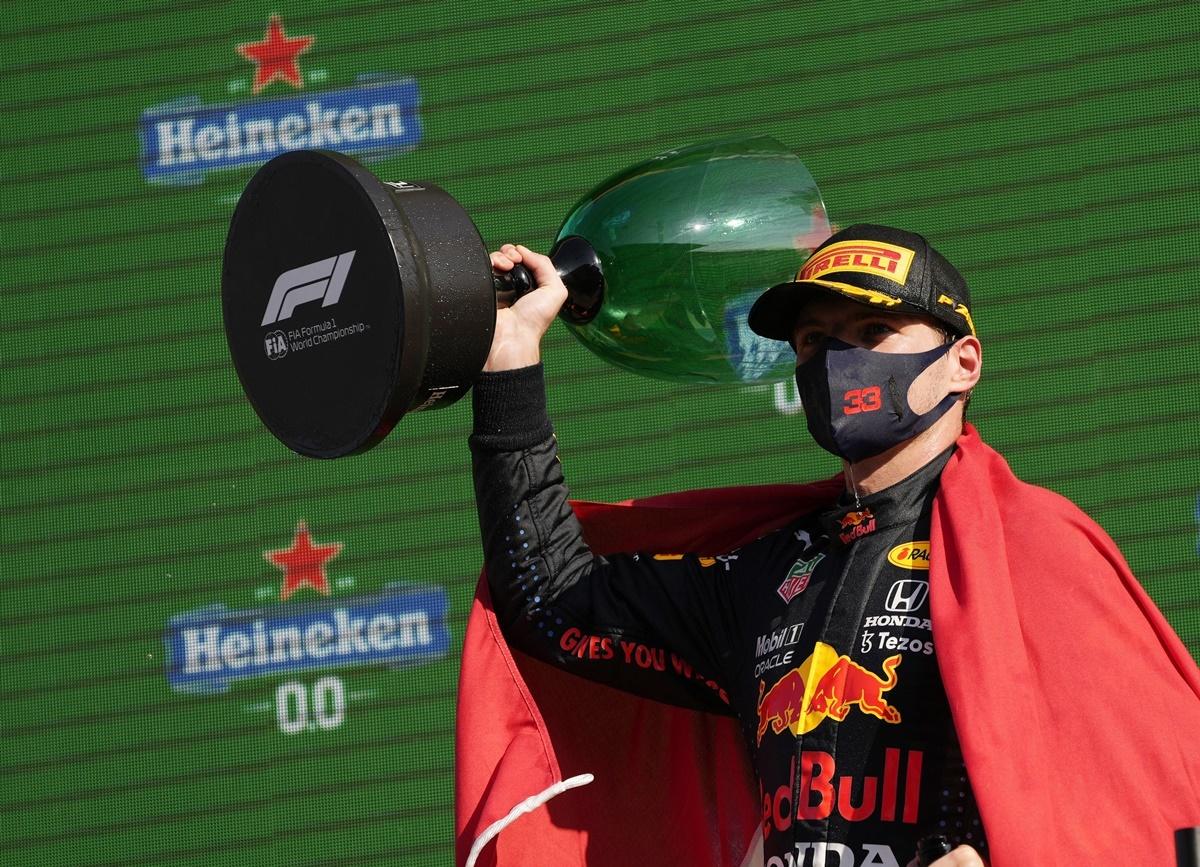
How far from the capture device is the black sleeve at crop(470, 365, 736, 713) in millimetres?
2816

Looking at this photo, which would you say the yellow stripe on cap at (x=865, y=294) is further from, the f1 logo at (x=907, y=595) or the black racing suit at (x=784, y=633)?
the f1 logo at (x=907, y=595)

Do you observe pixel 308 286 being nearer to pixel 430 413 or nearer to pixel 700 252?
pixel 700 252

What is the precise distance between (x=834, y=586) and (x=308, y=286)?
3.27 feet

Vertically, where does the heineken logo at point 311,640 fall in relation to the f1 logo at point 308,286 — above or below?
below

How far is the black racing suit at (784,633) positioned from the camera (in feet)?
7.99

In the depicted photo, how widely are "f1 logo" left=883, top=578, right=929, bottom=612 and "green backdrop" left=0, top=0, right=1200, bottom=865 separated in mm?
2020

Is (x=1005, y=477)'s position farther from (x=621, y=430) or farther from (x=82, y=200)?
(x=82, y=200)

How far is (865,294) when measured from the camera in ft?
8.52

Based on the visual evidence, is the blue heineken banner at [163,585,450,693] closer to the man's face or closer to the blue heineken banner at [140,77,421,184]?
the blue heineken banner at [140,77,421,184]

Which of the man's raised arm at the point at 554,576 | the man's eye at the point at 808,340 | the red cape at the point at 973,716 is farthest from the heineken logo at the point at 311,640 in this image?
the man's eye at the point at 808,340

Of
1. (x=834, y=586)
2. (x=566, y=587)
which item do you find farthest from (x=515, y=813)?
(x=834, y=586)

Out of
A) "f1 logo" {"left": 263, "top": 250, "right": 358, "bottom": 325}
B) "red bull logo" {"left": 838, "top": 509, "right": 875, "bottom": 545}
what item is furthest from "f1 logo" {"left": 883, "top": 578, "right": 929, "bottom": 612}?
"f1 logo" {"left": 263, "top": 250, "right": 358, "bottom": 325}

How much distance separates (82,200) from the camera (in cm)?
533

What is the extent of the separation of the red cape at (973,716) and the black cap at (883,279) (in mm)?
239
